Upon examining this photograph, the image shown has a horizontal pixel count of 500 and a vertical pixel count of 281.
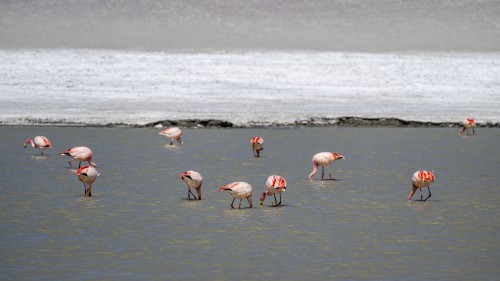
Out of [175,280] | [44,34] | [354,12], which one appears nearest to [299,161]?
[175,280]

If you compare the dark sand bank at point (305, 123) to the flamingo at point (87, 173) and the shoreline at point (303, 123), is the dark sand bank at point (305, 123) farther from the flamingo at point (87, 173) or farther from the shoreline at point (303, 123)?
the flamingo at point (87, 173)

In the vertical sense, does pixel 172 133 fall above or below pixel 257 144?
above

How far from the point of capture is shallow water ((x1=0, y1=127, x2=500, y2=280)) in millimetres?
8805

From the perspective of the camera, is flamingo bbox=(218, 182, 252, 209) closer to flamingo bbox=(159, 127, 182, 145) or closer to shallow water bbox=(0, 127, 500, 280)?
shallow water bbox=(0, 127, 500, 280)

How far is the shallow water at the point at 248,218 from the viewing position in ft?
28.9

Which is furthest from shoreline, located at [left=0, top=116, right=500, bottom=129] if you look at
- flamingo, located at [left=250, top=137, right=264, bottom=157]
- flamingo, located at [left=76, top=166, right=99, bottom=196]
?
flamingo, located at [left=76, top=166, right=99, bottom=196]

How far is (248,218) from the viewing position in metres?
11.0

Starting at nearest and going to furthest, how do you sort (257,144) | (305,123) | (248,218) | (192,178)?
1. (248,218)
2. (192,178)
3. (257,144)
4. (305,123)

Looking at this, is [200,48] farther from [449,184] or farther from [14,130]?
[449,184]

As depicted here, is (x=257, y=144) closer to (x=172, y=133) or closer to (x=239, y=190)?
(x=172, y=133)

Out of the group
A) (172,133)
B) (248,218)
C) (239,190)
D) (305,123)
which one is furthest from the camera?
(305,123)

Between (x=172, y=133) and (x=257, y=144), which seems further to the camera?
(x=172, y=133)

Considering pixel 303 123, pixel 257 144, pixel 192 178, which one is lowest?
pixel 192 178

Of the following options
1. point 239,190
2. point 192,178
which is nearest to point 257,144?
point 192,178
